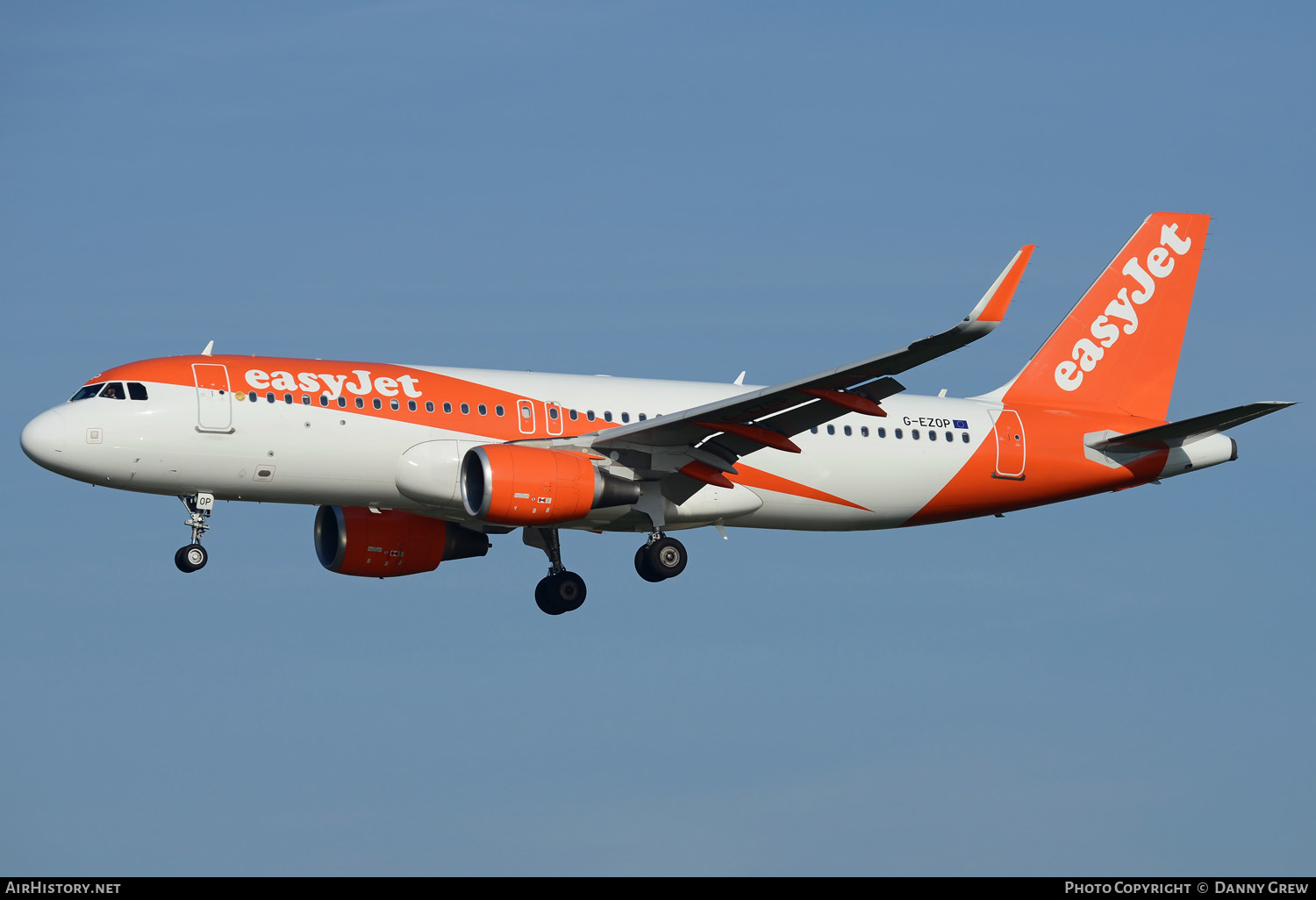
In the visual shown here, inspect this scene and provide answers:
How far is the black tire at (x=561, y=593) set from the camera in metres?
44.0

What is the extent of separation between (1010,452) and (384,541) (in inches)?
588

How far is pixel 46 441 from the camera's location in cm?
3672

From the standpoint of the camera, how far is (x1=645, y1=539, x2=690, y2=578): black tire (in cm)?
4012

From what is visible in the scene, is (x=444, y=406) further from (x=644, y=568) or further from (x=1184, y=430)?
(x=1184, y=430)

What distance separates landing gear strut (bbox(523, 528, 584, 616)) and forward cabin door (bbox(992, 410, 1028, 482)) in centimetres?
1040

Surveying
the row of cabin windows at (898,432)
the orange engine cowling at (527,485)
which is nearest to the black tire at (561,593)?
the orange engine cowling at (527,485)

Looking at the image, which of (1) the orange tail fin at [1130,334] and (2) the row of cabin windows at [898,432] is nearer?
(2) the row of cabin windows at [898,432]

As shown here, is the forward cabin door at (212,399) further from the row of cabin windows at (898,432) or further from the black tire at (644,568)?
the row of cabin windows at (898,432)

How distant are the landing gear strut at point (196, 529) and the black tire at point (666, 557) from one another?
31.1 feet

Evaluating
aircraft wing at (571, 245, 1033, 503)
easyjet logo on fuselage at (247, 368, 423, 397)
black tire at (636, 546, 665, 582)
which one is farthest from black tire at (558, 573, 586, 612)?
easyjet logo on fuselage at (247, 368, 423, 397)

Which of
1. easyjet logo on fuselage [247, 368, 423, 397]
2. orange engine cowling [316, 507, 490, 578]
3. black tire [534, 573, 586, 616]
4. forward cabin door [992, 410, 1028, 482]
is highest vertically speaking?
forward cabin door [992, 410, 1028, 482]

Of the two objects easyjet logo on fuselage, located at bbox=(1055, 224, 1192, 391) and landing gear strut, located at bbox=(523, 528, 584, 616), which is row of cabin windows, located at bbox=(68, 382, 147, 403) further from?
easyjet logo on fuselage, located at bbox=(1055, 224, 1192, 391)

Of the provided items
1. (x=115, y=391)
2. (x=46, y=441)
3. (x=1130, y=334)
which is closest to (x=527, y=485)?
(x=115, y=391)

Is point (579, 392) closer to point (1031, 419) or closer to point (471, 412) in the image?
point (471, 412)
